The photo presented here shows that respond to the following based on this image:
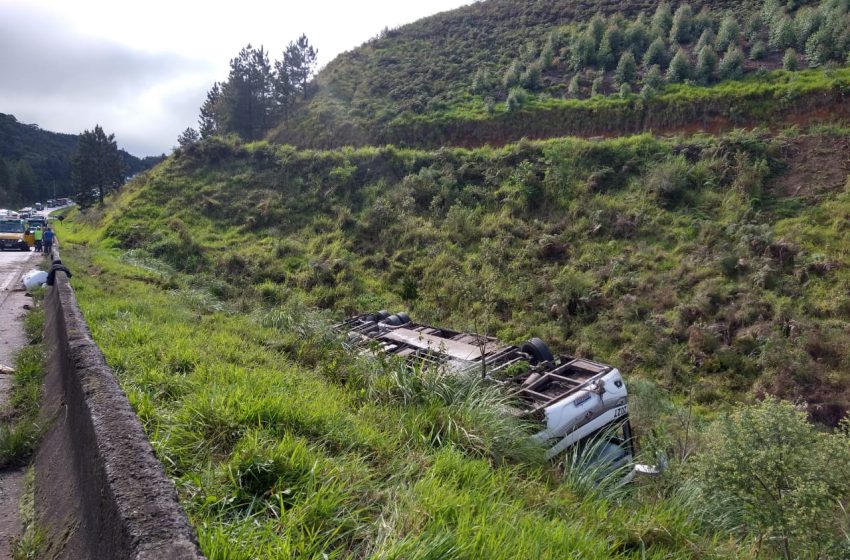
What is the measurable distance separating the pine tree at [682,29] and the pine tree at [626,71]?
5345 mm

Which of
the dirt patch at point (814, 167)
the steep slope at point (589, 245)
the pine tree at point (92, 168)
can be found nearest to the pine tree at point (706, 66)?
the steep slope at point (589, 245)

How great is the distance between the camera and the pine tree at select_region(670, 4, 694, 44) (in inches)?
1206

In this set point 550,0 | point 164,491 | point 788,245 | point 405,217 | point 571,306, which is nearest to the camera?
point 164,491

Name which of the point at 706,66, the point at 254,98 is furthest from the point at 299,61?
the point at 706,66

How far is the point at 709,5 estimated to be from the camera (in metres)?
34.3

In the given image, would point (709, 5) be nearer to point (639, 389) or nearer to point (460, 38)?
point (460, 38)

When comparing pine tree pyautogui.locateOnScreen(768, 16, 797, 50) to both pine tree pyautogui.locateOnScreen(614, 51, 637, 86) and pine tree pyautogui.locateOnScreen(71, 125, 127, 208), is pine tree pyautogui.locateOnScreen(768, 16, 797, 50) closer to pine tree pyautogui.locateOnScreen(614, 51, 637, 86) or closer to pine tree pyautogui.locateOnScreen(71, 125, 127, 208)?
pine tree pyautogui.locateOnScreen(614, 51, 637, 86)

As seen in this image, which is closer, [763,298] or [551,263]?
[763,298]

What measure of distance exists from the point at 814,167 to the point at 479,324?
1199 centimetres

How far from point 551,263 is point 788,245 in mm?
6056

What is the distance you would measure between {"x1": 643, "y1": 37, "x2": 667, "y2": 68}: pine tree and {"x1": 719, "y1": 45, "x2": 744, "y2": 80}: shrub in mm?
4403

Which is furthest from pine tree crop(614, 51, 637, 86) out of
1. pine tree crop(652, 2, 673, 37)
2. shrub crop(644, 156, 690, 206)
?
shrub crop(644, 156, 690, 206)

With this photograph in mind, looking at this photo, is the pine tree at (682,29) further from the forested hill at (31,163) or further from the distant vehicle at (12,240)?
the forested hill at (31,163)

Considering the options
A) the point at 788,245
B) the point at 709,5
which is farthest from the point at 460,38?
the point at 788,245
